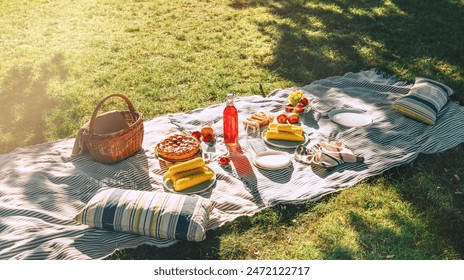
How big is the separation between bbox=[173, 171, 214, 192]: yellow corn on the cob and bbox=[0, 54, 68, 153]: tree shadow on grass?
250cm

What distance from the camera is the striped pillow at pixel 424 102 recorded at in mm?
5984

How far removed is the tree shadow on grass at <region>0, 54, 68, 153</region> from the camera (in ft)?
20.4

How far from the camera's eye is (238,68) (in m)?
7.99

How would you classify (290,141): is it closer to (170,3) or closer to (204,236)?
(204,236)

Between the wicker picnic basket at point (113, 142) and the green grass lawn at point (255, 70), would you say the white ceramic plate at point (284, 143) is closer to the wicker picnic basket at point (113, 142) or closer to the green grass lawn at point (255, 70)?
the green grass lawn at point (255, 70)

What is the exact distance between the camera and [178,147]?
528 cm

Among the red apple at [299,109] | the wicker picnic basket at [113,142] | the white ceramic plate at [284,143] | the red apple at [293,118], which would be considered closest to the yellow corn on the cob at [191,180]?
the wicker picnic basket at [113,142]

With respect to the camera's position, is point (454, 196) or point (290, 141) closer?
point (454, 196)

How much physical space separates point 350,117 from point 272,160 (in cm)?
155

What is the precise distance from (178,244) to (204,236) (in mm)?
263

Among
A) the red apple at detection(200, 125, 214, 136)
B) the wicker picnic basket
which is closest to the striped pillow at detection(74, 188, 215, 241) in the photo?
the wicker picnic basket

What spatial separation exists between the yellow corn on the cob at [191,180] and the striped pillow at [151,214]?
32cm
